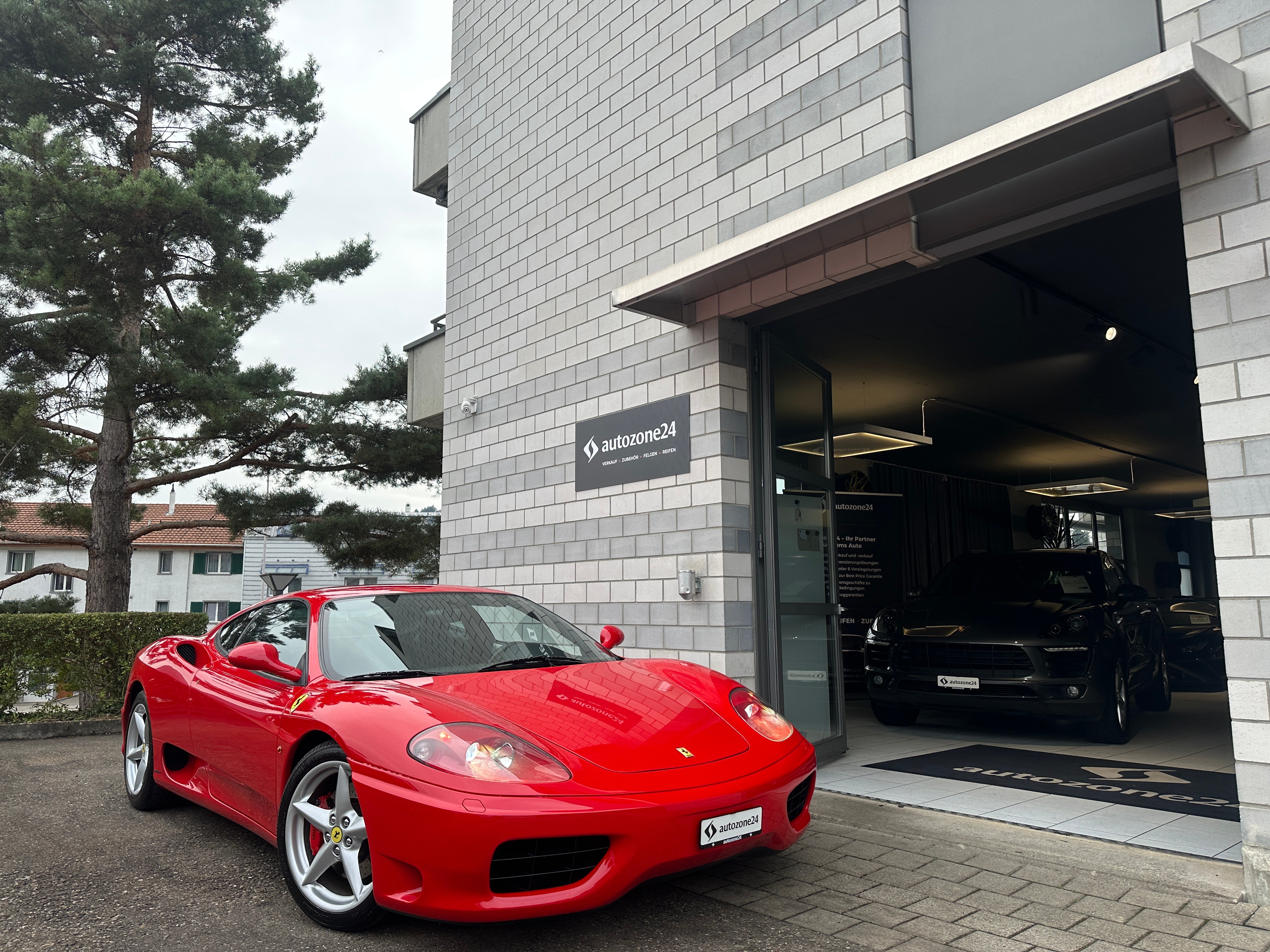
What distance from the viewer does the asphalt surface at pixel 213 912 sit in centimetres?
269

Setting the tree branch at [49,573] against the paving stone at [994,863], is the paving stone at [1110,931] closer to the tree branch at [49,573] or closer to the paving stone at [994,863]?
the paving stone at [994,863]

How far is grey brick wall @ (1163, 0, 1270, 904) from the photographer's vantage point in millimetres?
3084

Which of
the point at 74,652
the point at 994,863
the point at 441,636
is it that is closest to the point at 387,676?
the point at 441,636

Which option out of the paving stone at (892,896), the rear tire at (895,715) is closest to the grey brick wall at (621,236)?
the paving stone at (892,896)

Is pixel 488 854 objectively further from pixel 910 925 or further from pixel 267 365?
pixel 267 365

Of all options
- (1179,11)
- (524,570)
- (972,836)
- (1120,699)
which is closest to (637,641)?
(524,570)

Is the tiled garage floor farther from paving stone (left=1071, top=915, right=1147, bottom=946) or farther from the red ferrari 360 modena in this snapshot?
the red ferrari 360 modena

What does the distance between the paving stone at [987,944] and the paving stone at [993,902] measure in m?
0.24

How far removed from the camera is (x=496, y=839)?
2.41 metres

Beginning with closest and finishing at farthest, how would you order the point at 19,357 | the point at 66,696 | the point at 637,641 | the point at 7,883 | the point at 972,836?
the point at 7,883 → the point at 972,836 → the point at 637,641 → the point at 66,696 → the point at 19,357

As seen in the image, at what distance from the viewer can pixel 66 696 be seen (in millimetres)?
8023

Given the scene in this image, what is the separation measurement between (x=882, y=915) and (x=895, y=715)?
15.1 ft

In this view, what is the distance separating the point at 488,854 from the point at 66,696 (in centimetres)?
751

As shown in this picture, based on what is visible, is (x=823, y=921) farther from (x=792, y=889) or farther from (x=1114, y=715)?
(x=1114, y=715)
